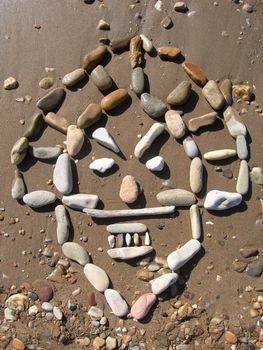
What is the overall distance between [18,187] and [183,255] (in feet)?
2.49

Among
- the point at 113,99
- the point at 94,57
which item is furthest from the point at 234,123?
the point at 94,57

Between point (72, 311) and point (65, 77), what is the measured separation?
100cm

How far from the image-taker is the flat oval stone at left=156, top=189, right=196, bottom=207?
2109 mm

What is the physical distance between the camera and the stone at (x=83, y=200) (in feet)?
7.02

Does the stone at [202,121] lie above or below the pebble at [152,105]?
below

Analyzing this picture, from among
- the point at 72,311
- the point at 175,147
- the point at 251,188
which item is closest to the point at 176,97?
the point at 175,147

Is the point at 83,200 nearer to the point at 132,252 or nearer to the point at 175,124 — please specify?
the point at 132,252

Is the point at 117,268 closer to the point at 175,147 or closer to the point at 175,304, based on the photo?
the point at 175,304

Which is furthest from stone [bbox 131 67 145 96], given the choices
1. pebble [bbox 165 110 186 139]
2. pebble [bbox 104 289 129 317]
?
pebble [bbox 104 289 129 317]

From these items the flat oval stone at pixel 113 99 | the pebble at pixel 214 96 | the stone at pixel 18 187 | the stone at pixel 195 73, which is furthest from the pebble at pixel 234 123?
the stone at pixel 18 187

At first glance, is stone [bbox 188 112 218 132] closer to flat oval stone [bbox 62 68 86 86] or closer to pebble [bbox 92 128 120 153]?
pebble [bbox 92 128 120 153]

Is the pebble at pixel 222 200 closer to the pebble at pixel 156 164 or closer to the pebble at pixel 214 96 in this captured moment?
the pebble at pixel 156 164

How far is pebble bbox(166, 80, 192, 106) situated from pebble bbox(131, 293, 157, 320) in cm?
81

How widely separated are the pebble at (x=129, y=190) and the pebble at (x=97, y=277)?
1.02 ft
